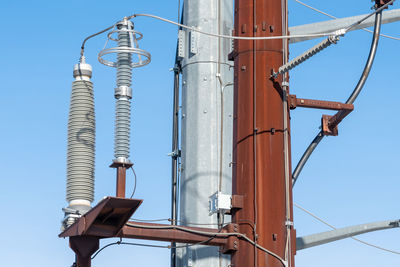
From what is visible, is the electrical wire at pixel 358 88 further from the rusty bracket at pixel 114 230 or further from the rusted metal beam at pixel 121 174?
the rusted metal beam at pixel 121 174

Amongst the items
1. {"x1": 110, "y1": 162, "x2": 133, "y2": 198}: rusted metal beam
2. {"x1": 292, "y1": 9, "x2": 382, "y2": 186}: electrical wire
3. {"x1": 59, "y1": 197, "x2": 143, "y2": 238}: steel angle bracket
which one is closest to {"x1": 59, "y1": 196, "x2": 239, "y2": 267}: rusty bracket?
{"x1": 59, "y1": 197, "x2": 143, "y2": 238}: steel angle bracket

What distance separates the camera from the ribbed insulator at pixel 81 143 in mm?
13875

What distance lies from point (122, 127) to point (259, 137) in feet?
12.3

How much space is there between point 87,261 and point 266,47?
567 centimetres

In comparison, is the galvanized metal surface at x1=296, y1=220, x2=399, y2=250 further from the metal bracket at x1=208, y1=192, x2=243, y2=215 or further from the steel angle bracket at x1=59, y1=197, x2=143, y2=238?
the steel angle bracket at x1=59, y1=197, x2=143, y2=238

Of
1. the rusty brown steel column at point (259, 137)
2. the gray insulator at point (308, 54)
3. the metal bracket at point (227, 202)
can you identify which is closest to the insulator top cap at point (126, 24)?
the gray insulator at point (308, 54)

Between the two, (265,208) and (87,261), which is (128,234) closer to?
(87,261)

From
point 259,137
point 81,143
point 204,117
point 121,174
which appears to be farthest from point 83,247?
point 204,117

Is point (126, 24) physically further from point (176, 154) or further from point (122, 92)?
point (176, 154)

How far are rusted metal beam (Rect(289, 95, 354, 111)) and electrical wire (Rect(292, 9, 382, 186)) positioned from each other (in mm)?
126

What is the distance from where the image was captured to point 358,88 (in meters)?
16.6

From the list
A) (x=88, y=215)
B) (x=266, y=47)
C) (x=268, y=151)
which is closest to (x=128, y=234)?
(x=88, y=215)

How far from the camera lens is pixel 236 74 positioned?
17.5 m

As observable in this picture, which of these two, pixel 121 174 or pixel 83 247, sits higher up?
pixel 121 174
